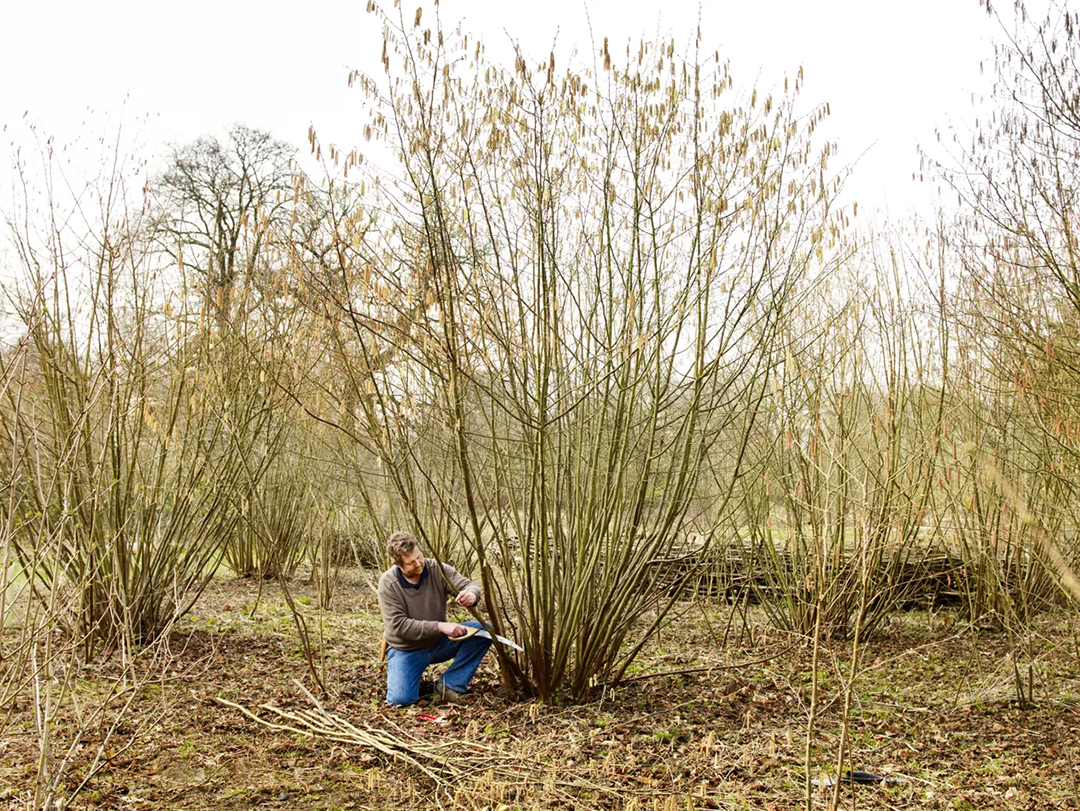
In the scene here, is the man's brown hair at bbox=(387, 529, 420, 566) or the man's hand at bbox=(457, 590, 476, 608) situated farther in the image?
the man's brown hair at bbox=(387, 529, 420, 566)

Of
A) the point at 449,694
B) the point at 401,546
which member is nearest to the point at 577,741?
the point at 449,694

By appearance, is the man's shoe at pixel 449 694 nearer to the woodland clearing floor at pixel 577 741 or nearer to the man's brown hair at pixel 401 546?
the woodland clearing floor at pixel 577 741

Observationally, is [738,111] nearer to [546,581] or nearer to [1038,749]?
[546,581]

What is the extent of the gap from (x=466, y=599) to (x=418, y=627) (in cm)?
36

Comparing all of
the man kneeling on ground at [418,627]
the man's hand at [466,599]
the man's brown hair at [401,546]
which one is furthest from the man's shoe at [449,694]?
the man's brown hair at [401,546]

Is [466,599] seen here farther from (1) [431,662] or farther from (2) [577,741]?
(2) [577,741]

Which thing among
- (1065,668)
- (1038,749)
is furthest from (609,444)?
(1065,668)

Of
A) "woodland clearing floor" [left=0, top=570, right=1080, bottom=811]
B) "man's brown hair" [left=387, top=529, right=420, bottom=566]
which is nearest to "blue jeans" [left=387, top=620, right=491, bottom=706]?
"woodland clearing floor" [left=0, top=570, right=1080, bottom=811]

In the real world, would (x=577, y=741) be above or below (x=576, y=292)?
below

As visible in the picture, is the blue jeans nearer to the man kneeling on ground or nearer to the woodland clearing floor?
the man kneeling on ground

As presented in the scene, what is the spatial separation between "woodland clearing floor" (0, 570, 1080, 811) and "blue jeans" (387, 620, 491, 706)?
0.37 feet

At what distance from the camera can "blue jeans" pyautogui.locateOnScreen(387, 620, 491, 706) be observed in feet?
17.2

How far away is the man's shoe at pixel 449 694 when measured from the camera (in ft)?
17.3

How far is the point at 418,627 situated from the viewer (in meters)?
5.10
